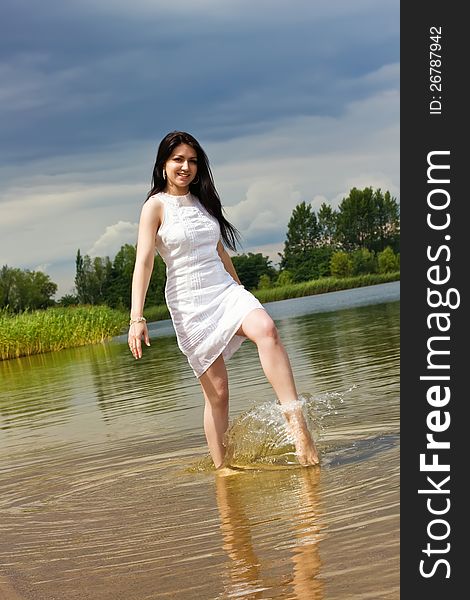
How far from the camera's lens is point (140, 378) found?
13445 mm

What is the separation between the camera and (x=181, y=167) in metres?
5.59

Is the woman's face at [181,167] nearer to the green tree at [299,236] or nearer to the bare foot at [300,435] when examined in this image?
the bare foot at [300,435]

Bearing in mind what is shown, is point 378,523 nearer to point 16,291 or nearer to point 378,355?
point 378,355

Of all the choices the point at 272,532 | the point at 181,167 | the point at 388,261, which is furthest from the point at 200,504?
the point at 388,261

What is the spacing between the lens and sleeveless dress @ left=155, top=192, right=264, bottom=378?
5.50 m

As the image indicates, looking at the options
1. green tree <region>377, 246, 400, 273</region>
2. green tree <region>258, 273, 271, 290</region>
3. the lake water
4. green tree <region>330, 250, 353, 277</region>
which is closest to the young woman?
the lake water

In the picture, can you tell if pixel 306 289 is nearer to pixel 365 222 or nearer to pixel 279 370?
pixel 365 222

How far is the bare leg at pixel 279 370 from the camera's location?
5.29 metres

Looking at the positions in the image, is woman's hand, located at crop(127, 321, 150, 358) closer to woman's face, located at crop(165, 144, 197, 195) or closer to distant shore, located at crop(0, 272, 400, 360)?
woman's face, located at crop(165, 144, 197, 195)

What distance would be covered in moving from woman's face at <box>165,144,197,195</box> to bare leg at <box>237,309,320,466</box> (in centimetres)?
85

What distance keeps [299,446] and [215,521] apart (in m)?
1.05

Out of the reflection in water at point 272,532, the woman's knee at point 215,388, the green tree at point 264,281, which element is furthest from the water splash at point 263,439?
the green tree at point 264,281

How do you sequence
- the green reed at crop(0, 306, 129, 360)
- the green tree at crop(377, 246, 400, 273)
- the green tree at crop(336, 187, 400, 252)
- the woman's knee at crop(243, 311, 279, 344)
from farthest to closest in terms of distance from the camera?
the green tree at crop(336, 187, 400, 252), the green tree at crop(377, 246, 400, 273), the green reed at crop(0, 306, 129, 360), the woman's knee at crop(243, 311, 279, 344)

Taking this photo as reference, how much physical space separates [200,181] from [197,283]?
63 centimetres
